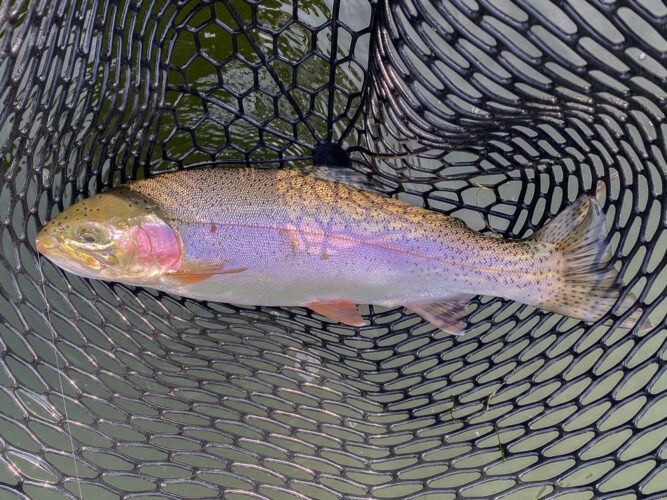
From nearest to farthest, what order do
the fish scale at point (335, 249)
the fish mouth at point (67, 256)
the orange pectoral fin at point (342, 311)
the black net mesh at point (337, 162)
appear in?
the black net mesh at point (337, 162) → the fish mouth at point (67, 256) → the fish scale at point (335, 249) → the orange pectoral fin at point (342, 311)

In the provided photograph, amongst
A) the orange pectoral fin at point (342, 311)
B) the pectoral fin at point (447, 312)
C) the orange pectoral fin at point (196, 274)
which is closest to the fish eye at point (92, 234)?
the orange pectoral fin at point (196, 274)

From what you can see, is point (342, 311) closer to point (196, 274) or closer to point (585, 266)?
point (196, 274)

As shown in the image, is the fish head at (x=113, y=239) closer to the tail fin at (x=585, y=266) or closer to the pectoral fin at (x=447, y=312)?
the pectoral fin at (x=447, y=312)

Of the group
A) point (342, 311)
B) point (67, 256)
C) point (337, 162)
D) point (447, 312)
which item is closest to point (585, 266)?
point (447, 312)

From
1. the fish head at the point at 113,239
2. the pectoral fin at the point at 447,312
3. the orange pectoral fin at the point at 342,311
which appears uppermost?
the fish head at the point at 113,239

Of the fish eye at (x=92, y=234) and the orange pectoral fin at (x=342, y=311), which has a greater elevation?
the fish eye at (x=92, y=234)

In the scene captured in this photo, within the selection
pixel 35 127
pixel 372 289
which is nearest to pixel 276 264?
pixel 372 289
